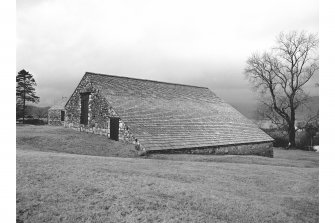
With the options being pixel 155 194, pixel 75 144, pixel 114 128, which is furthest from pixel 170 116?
pixel 155 194

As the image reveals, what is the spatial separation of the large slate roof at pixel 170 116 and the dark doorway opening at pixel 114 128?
86cm

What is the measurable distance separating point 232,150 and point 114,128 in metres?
9.76

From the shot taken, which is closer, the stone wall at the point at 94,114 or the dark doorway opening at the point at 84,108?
the stone wall at the point at 94,114

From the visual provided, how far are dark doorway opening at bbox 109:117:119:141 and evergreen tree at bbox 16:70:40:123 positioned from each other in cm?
3332

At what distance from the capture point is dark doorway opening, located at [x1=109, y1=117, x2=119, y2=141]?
2030cm

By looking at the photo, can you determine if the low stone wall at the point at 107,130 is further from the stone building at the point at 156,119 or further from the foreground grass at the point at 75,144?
the foreground grass at the point at 75,144

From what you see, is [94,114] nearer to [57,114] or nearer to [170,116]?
[170,116]

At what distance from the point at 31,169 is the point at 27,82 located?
4520 cm

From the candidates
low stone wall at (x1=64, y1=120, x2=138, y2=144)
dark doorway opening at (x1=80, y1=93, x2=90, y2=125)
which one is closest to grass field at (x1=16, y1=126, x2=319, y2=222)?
low stone wall at (x1=64, y1=120, x2=138, y2=144)

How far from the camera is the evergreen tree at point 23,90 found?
155 feet

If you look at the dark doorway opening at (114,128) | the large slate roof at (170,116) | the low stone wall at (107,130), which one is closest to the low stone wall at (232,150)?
the large slate roof at (170,116)

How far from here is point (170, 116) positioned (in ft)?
75.5

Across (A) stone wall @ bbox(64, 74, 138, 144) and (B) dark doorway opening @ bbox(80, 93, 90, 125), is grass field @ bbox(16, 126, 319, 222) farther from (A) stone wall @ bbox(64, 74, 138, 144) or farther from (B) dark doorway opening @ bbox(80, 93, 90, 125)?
(B) dark doorway opening @ bbox(80, 93, 90, 125)

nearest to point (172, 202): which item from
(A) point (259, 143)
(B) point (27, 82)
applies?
(A) point (259, 143)
